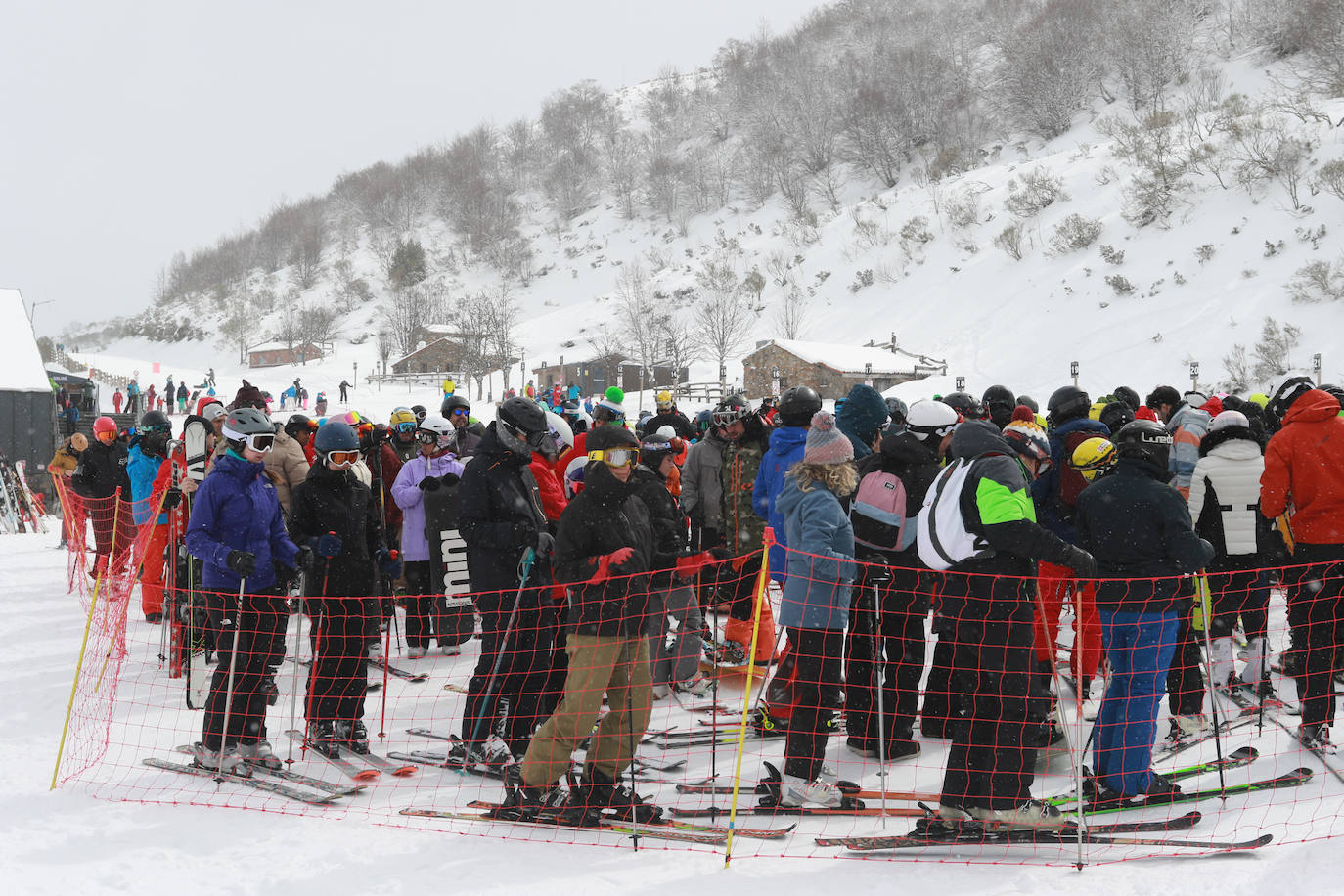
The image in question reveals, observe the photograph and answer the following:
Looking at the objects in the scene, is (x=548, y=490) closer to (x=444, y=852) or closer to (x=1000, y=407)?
(x=444, y=852)

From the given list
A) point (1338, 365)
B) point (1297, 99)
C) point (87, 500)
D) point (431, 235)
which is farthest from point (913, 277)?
point (431, 235)

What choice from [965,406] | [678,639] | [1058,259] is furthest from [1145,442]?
[1058,259]

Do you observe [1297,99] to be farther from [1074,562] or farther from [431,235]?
[431,235]

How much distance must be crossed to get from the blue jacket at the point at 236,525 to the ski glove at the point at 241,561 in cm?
14

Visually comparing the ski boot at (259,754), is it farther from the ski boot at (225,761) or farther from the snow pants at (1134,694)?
the snow pants at (1134,694)

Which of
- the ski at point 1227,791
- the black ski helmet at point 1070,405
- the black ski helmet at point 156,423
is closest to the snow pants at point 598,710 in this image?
the ski at point 1227,791

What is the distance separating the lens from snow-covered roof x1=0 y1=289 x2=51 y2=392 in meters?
25.0

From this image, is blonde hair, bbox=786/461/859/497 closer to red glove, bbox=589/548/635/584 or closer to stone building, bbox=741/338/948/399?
red glove, bbox=589/548/635/584

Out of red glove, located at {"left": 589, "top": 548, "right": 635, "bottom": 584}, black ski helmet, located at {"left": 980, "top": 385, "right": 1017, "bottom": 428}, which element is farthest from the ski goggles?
black ski helmet, located at {"left": 980, "top": 385, "right": 1017, "bottom": 428}

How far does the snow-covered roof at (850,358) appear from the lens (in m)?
36.1

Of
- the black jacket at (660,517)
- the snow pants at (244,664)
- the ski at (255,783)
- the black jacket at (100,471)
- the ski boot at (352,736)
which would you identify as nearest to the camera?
the ski at (255,783)

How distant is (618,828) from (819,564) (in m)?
1.49

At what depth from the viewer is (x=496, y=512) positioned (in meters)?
5.12

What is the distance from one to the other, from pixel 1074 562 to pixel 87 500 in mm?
10430
